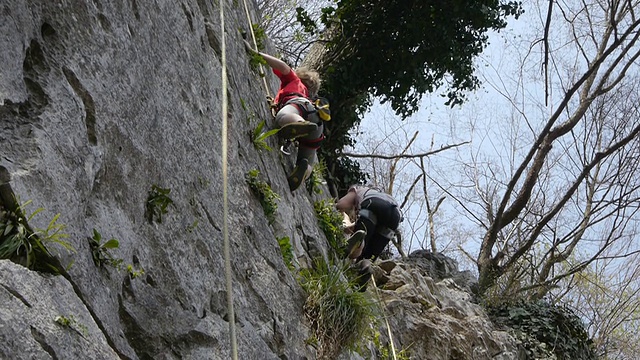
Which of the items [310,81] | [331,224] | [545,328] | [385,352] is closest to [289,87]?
[310,81]

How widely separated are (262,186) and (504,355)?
4155 mm

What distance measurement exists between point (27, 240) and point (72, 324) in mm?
356

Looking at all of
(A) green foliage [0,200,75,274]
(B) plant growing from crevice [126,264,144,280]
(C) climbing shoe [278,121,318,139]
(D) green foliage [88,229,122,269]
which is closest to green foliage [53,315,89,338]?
(A) green foliage [0,200,75,274]

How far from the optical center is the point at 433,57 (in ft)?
35.6

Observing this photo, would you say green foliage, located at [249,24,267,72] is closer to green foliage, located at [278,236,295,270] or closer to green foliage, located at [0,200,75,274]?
green foliage, located at [278,236,295,270]

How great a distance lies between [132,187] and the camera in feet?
13.0

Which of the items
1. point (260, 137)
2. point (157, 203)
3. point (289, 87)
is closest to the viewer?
point (157, 203)

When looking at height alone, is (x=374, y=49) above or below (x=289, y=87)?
above

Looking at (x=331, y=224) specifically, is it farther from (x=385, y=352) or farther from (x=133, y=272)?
(x=133, y=272)

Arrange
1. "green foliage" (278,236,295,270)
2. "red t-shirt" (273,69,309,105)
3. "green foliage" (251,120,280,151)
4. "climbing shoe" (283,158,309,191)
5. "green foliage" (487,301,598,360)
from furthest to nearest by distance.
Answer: "green foliage" (487,301,598,360), "red t-shirt" (273,69,309,105), "climbing shoe" (283,158,309,191), "green foliage" (251,120,280,151), "green foliage" (278,236,295,270)

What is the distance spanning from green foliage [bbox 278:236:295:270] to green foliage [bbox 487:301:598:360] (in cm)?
456

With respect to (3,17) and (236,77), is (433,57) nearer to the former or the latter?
(236,77)

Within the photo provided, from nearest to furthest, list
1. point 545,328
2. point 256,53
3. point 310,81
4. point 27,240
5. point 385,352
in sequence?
point 27,240 → point 385,352 → point 256,53 → point 310,81 → point 545,328

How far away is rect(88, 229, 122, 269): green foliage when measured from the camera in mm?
3418
